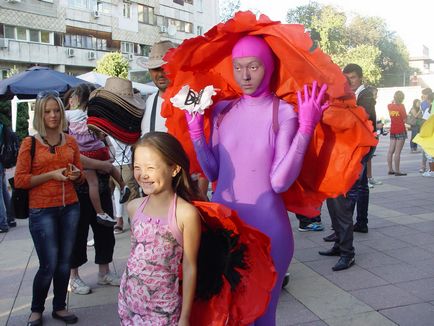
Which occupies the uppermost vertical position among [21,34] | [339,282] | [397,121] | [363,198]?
[21,34]

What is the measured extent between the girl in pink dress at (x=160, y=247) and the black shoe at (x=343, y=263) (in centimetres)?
291

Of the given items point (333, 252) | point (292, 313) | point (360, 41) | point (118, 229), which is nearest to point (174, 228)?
point (292, 313)

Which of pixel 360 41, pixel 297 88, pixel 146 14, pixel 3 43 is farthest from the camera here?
pixel 360 41

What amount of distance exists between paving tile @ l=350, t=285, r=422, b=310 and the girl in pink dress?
227 cm

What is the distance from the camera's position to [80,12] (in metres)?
32.1

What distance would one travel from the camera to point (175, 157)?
2.09m

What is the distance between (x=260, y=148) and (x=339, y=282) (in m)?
2.42

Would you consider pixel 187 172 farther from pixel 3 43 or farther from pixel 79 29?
pixel 79 29

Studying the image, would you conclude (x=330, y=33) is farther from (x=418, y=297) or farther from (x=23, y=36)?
(x=418, y=297)

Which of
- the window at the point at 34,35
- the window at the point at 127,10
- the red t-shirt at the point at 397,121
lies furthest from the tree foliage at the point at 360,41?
the red t-shirt at the point at 397,121

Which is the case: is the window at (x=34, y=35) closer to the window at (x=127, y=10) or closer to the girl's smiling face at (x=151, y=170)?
the window at (x=127, y=10)

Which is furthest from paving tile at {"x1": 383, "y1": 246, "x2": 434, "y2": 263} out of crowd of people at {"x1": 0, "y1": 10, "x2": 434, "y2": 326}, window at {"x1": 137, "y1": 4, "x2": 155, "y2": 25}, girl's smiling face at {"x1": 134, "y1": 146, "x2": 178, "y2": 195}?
window at {"x1": 137, "y1": 4, "x2": 155, "y2": 25}

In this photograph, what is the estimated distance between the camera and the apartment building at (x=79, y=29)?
27984 millimetres

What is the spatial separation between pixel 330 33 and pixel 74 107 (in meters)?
40.8
